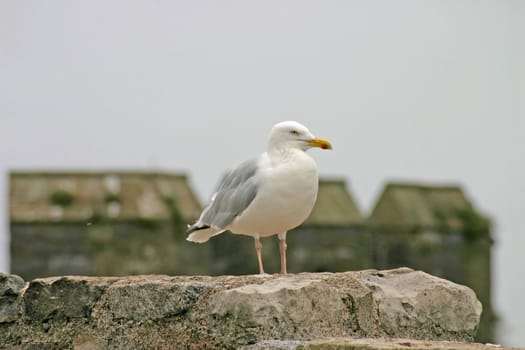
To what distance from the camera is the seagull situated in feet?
24.3

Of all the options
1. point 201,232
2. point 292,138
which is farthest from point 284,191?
point 201,232

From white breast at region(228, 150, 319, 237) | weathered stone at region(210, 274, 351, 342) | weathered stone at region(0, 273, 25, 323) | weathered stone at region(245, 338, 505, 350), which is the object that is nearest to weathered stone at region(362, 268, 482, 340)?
weathered stone at region(210, 274, 351, 342)

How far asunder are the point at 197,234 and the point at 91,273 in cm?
1562

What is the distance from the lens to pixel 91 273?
78.0ft

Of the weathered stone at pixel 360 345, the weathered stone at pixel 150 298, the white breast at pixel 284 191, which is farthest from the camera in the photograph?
the white breast at pixel 284 191

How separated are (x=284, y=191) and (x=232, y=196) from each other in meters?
0.52

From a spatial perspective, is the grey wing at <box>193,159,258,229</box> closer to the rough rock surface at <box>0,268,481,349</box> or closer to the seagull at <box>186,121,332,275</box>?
the seagull at <box>186,121,332,275</box>

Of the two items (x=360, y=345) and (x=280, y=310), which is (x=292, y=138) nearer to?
(x=280, y=310)

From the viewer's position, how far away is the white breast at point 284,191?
7379 millimetres

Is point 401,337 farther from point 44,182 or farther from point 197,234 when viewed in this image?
point 44,182

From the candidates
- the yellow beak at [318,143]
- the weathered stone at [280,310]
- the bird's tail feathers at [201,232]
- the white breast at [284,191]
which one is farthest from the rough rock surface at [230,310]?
the bird's tail feathers at [201,232]

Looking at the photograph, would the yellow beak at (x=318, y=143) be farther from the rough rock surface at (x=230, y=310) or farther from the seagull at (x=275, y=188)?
the rough rock surface at (x=230, y=310)

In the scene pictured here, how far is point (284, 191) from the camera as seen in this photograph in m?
7.39

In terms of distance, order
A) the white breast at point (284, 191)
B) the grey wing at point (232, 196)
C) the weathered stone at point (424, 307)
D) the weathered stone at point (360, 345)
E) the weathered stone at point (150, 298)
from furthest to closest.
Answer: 1. the grey wing at point (232, 196)
2. the white breast at point (284, 191)
3. the weathered stone at point (424, 307)
4. the weathered stone at point (150, 298)
5. the weathered stone at point (360, 345)
